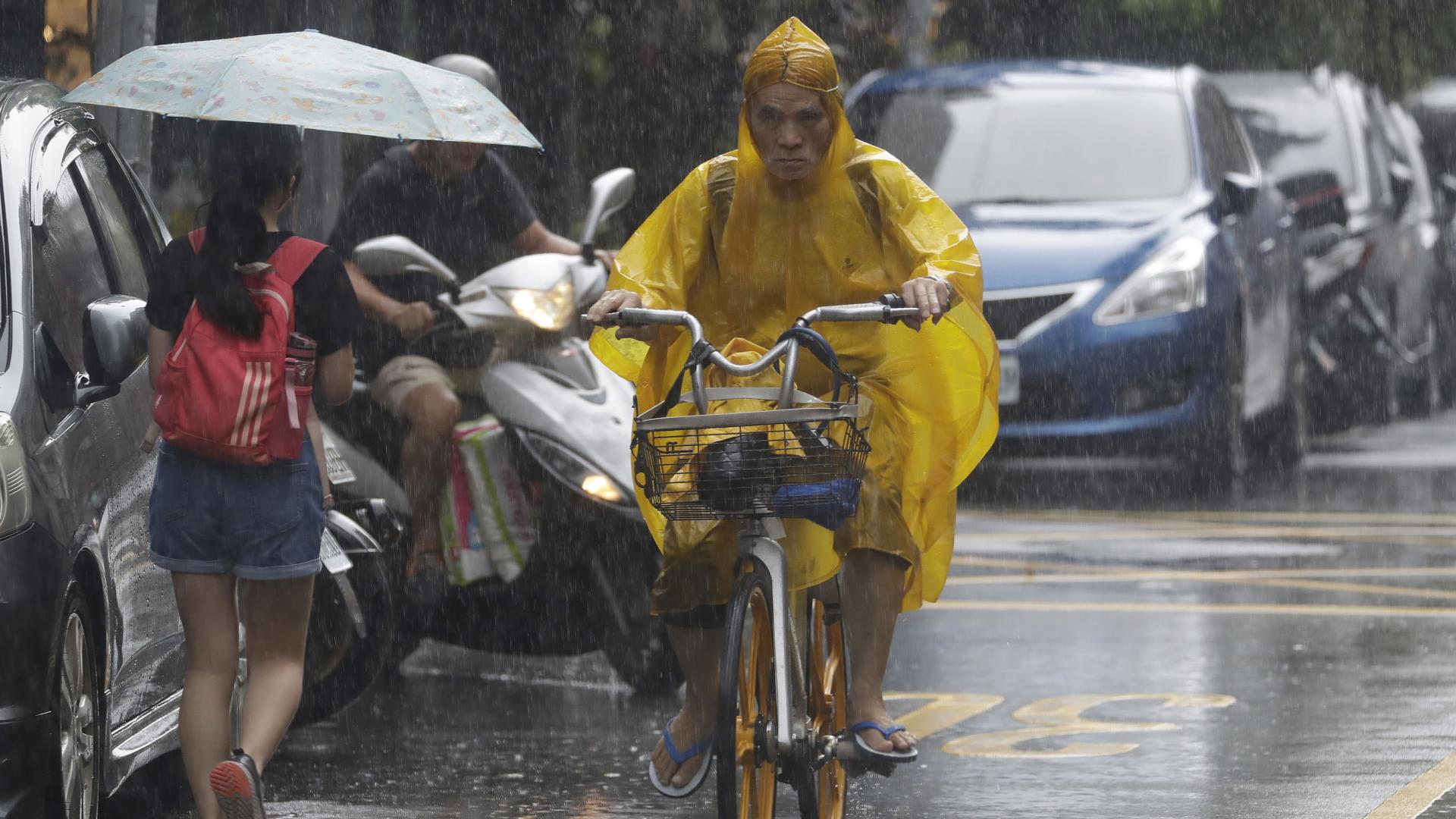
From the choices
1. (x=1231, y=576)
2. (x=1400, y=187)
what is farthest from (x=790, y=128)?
(x=1400, y=187)

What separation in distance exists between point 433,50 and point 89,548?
316 inches

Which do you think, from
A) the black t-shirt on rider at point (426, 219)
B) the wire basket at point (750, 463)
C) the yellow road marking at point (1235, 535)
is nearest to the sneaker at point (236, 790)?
the wire basket at point (750, 463)

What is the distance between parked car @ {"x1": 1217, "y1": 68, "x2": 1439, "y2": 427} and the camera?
18.0 metres

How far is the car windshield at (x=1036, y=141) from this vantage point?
14305 mm

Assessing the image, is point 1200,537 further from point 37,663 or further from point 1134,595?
point 37,663

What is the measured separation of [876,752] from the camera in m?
5.66

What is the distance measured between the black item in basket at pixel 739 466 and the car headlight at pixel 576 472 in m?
2.91

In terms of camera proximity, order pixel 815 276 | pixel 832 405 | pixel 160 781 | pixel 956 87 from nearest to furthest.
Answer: pixel 832 405, pixel 815 276, pixel 160 781, pixel 956 87

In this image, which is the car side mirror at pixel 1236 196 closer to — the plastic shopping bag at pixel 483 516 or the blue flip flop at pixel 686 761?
the plastic shopping bag at pixel 483 516

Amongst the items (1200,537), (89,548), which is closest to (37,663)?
(89,548)

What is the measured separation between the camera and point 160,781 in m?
7.02

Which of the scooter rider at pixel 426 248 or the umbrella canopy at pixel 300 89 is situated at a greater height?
the umbrella canopy at pixel 300 89

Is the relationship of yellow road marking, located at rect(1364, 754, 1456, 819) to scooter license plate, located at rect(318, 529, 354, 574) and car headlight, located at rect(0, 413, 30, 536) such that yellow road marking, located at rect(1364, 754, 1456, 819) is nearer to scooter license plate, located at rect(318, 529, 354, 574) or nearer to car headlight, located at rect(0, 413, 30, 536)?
scooter license plate, located at rect(318, 529, 354, 574)

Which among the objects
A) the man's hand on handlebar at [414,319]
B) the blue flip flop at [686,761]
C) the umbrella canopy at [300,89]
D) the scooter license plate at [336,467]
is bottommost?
the scooter license plate at [336,467]
